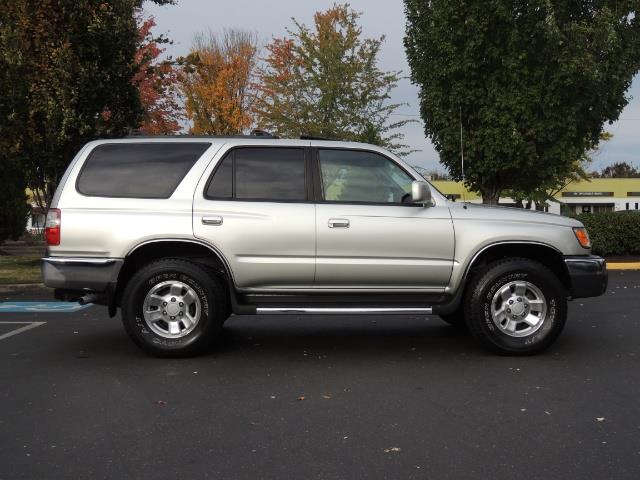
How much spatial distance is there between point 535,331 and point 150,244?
11.7 ft

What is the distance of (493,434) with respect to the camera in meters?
4.08

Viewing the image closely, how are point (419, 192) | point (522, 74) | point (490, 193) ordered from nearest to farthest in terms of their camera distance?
point (419, 192) < point (522, 74) < point (490, 193)

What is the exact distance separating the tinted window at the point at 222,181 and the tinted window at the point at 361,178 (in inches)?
33.6

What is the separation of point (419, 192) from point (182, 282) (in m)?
2.24

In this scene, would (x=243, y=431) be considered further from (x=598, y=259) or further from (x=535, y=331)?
(x=598, y=259)

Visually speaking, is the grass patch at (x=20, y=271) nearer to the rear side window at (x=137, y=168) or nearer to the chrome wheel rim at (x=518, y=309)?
the rear side window at (x=137, y=168)

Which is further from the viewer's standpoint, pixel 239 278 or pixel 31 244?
pixel 31 244

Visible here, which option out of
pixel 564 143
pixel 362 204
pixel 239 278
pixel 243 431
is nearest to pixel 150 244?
pixel 239 278

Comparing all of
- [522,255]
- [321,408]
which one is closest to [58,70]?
[522,255]

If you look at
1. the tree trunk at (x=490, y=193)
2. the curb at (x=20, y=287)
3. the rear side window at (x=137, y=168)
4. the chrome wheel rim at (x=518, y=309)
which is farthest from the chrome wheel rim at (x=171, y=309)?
the tree trunk at (x=490, y=193)

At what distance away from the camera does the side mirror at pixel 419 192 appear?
6.01 metres

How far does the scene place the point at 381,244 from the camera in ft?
20.1

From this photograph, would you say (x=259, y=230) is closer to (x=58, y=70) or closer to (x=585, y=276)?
(x=585, y=276)

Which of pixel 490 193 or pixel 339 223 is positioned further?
pixel 490 193
